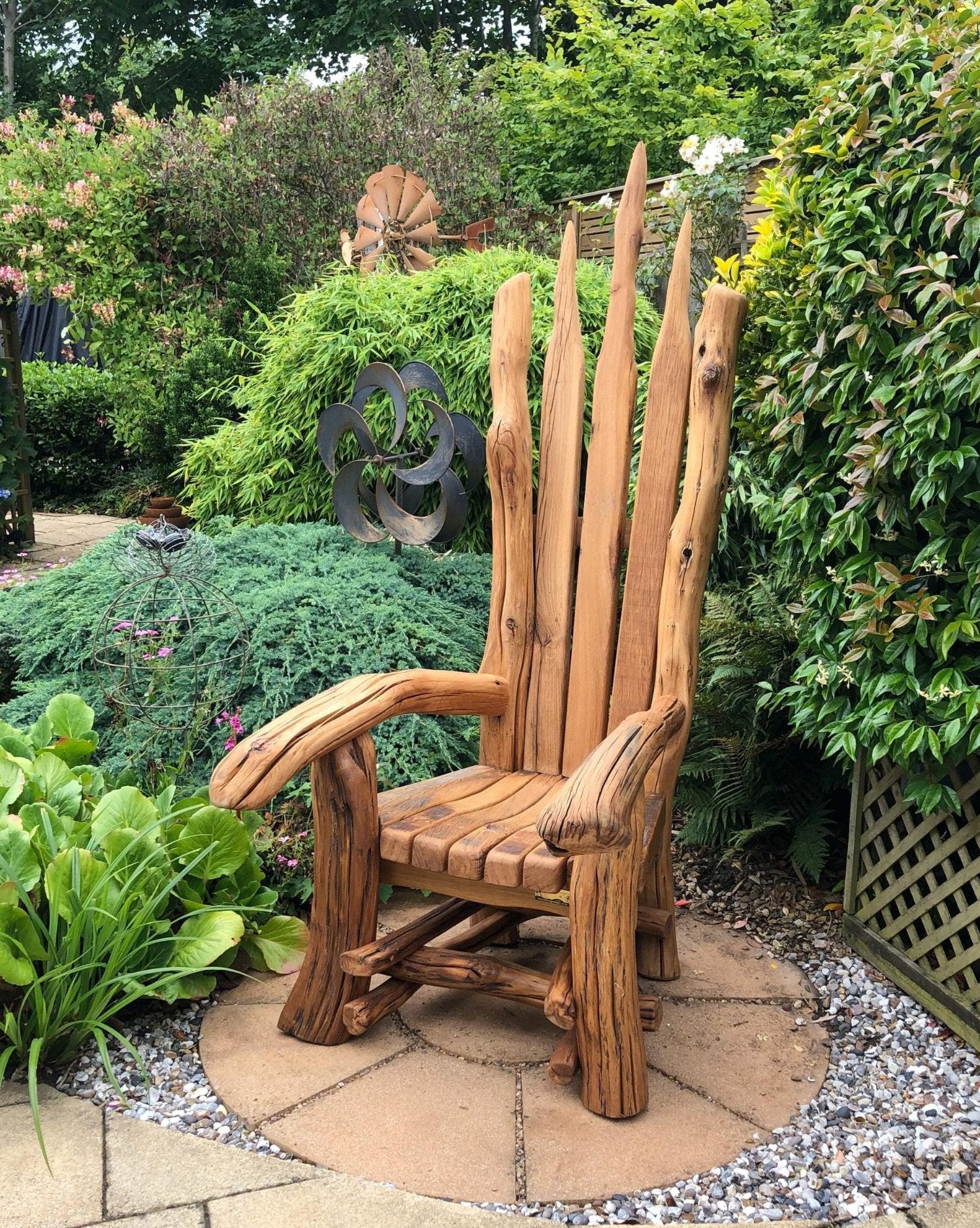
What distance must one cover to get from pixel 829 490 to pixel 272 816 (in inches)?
61.5

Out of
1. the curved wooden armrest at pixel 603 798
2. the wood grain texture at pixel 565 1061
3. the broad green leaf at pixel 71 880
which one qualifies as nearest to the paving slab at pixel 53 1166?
the broad green leaf at pixel 71 880

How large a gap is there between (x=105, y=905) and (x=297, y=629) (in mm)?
1072

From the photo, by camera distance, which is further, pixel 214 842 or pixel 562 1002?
pixel 214 842

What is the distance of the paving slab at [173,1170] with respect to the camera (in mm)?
1591

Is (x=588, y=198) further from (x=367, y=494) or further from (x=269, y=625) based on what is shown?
(x=269, y=625)

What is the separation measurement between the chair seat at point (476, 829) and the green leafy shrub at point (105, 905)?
39cm

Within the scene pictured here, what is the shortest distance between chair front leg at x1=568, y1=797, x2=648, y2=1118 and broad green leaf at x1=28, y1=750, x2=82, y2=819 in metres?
1.18

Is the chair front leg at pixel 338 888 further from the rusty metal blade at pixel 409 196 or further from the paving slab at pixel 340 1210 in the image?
the rusty metal blade at pixel 409 196

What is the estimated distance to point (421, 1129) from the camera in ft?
5.91

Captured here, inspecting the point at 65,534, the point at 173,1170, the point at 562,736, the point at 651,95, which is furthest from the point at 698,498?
the point at 651,95

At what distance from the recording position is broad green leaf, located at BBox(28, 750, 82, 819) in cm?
232

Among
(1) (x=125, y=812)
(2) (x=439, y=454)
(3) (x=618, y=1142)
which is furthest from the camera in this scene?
(2) (x=439, y=454)

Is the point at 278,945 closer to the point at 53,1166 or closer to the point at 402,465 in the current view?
the point at 53,1166

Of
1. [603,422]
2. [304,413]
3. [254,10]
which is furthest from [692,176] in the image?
[254,10]
